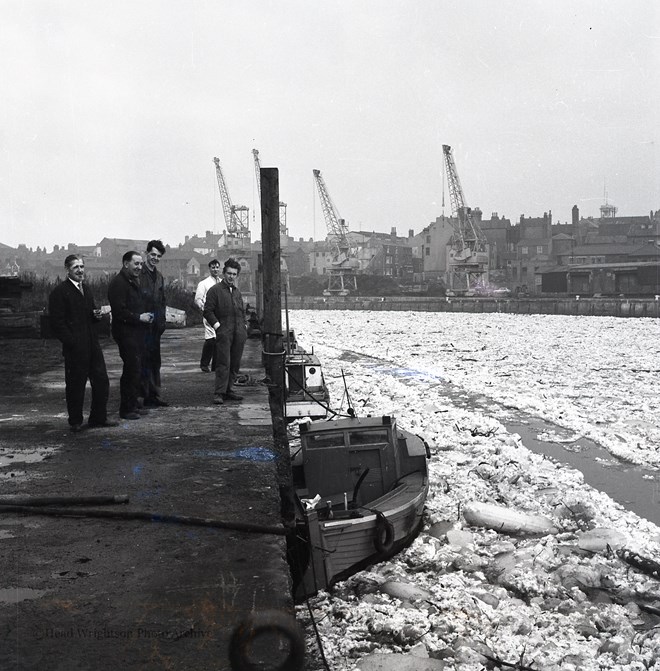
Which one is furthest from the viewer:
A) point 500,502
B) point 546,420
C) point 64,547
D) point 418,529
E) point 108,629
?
point 546,420

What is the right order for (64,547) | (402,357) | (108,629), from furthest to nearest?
(402,357), (64,547), (108,629)

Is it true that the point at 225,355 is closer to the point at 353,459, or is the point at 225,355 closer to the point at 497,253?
the point at 353,459

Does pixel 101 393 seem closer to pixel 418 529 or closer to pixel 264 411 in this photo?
pixel 264 411

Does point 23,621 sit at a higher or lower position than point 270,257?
lower

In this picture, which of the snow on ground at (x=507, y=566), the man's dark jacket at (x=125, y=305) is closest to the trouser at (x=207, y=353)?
the snow on ground at (x=507, y=566)

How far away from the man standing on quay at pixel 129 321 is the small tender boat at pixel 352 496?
7.16 ft

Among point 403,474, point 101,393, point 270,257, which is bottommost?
point 403,474

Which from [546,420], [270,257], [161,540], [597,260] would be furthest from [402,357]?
[597,260]

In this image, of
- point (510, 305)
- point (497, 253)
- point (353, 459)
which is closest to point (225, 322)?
point (353, 459)

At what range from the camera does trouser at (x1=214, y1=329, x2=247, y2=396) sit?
9109 millimetres

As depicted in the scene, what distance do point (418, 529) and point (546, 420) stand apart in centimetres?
666

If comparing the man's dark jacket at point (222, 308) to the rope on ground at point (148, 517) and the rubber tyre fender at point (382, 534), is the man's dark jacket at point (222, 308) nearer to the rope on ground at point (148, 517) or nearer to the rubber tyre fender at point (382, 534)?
the rubber tyre fender at point (382, 534)

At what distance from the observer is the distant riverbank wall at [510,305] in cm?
4931

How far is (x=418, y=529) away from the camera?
7.08m
